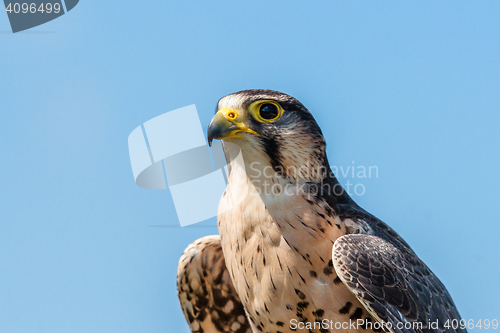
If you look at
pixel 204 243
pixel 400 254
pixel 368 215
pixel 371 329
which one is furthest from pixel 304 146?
pixel 204 243

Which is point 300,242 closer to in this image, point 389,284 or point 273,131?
point 389,284

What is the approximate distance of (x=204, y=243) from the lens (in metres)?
4.94

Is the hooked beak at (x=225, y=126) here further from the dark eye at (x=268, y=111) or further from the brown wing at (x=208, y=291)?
the brown wing at (x=208, y=291)

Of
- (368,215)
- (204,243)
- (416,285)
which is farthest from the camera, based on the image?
(204,243)

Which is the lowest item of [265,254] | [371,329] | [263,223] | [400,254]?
[371,329]

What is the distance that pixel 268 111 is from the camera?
3.72 meters

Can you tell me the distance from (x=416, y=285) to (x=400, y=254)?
266mm

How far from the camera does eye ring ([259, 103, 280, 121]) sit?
371cm

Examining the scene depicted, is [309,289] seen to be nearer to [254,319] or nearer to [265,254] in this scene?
[265,254]

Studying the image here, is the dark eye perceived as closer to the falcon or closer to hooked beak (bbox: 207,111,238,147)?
the falcon

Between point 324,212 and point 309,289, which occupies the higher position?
point 324,212

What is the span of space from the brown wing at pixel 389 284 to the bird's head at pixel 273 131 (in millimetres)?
640

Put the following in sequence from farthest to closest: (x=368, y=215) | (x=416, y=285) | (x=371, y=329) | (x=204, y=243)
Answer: (x=204, y=243) → (x=368, y=215) → (x=416, y=285) → (x=371, y=329)

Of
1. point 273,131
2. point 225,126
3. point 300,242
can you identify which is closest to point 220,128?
point 225,126
